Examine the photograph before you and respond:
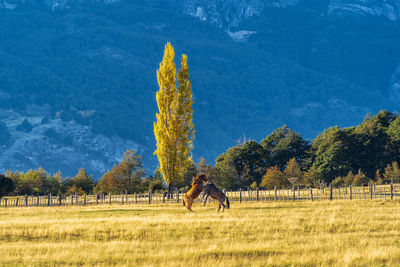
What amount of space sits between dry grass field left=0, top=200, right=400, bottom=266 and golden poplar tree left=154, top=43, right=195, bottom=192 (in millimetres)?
26533

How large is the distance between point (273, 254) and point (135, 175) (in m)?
89.9

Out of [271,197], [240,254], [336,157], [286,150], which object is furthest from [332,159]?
Answer: [240,254]

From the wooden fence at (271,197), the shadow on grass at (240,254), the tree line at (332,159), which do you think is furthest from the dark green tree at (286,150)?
the shadow on grass at (240,254)

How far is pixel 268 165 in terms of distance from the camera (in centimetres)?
12625

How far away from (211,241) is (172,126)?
3662cm

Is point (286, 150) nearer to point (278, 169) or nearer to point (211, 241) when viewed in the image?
point (278, 169)

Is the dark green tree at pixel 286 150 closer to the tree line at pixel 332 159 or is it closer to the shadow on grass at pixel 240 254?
the tree line at pixel 332 159

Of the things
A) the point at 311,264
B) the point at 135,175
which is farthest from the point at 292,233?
the point at 135,175

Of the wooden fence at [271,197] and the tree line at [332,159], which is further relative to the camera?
the tree line at [332,159]

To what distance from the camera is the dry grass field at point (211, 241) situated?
21.2 metres

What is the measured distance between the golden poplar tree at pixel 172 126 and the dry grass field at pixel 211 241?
26.5 metres

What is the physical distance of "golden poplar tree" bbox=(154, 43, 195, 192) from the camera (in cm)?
6188

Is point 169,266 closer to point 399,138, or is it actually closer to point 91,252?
point 91,252

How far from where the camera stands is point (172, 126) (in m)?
61.7
